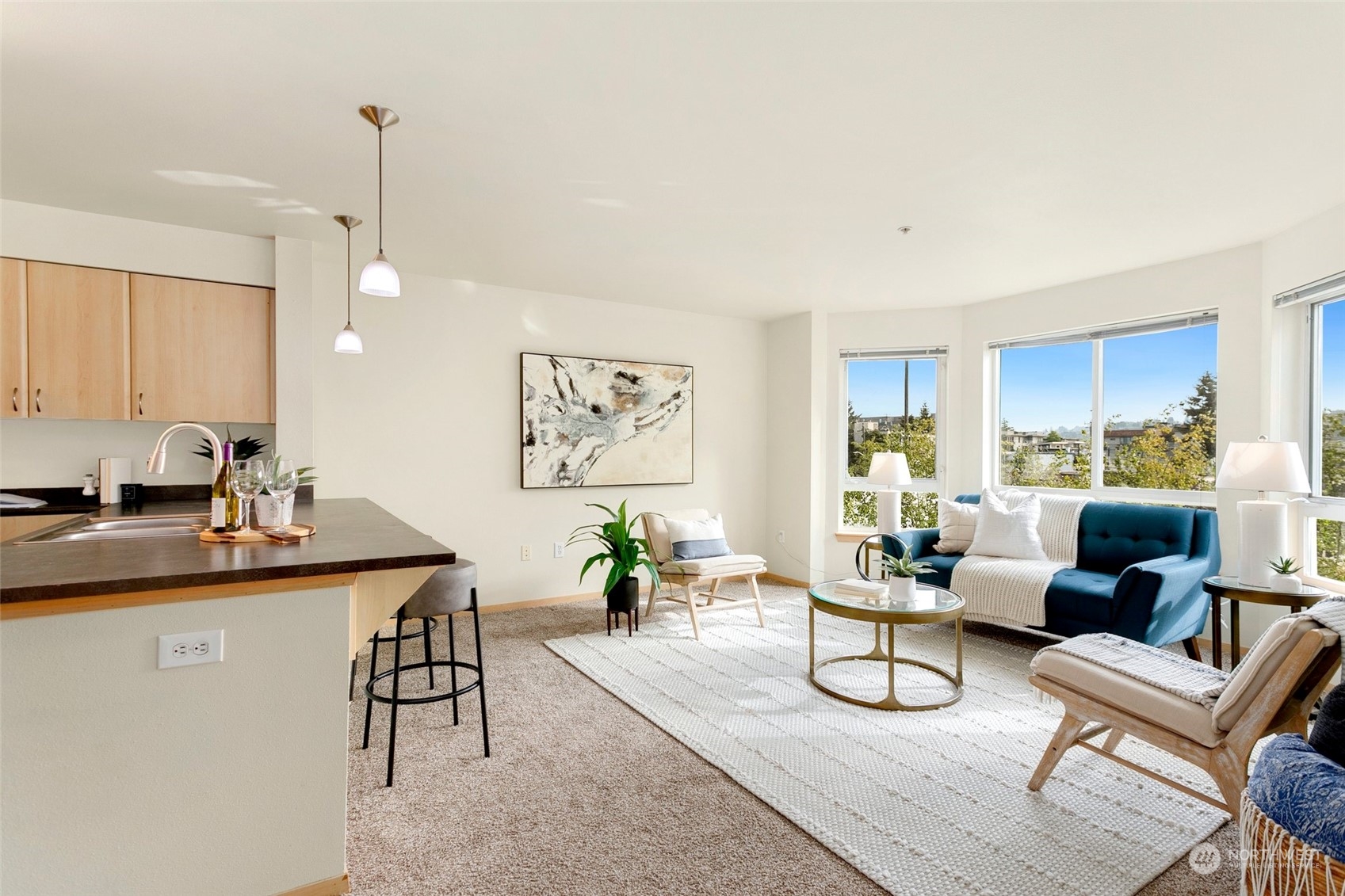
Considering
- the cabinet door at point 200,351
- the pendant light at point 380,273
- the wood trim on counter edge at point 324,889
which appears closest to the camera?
the wood trim on counter edge at point 324,889

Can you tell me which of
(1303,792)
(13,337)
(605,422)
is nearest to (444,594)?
(1303,792)

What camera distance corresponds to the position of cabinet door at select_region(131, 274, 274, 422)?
352 cm

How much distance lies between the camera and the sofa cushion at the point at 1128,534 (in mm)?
3818

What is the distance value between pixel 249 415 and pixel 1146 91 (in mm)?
4277

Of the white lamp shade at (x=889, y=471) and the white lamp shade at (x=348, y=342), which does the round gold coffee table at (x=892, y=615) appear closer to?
the white lamp shade at (x=889, y=471)

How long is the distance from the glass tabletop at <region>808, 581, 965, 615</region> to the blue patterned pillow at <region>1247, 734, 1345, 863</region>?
1.57 meters

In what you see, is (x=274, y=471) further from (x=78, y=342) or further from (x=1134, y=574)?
(x=1134, y=574)

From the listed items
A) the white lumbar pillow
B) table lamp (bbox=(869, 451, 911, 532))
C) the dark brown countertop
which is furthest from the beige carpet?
table lamp (bbox=(869, 451, 911, 532))

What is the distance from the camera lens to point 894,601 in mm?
3197

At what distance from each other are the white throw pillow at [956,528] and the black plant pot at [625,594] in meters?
2.08

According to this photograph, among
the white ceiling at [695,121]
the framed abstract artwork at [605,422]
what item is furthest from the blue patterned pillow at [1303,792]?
the framed abstract artwork at [605,422]

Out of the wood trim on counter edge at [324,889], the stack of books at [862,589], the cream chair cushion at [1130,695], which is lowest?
the wood trim on counter edge at [324,889]

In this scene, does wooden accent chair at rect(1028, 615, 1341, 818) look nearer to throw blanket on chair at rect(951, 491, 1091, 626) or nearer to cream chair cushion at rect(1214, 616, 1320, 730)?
cream chair cushion at rect(1214, 616, 1320, 730)

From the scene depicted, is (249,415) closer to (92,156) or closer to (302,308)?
(302,308)
